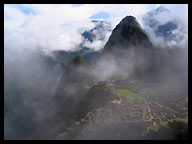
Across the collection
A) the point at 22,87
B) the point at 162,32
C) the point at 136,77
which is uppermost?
the point at 162,32

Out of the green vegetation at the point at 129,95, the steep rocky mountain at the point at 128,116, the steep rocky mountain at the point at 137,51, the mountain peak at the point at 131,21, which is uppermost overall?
the mountain peak at the point at 131,21

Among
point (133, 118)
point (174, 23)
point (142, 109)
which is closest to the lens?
point (133, 118)

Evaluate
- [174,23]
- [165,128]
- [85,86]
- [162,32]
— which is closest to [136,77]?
[85,86]

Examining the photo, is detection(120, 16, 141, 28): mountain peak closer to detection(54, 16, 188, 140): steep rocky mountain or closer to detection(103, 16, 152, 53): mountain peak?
detection(103, 16, 152, 53): mountain peak

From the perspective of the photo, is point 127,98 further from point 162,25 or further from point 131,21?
point 162,25

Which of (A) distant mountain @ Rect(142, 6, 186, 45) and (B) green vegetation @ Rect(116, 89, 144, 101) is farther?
(A) distant mountain @ Rect(142, 6, 186, 45)

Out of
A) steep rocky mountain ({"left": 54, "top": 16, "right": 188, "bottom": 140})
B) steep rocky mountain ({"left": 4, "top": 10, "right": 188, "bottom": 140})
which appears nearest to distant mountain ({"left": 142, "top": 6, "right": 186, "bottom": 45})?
steep rocky mountain ({"left": 4, "top": 10, "right": 188, "bottom": 140})

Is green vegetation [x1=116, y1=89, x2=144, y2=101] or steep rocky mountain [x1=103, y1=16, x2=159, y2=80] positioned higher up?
steep rocky mountain [x1=103, y1=16, x2=159, y2=80]

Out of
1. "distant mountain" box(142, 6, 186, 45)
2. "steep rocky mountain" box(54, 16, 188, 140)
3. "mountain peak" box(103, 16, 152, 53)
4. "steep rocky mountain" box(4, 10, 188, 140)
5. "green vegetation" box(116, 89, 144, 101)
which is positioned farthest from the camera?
"distant mountain" box(142, 6, 186, 45)

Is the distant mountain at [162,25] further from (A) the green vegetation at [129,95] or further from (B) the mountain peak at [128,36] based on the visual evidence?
(A) the green vegetation at [129,95]

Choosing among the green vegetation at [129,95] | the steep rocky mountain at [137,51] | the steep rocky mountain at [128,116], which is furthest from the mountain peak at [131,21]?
the green vegetation at [129,95]

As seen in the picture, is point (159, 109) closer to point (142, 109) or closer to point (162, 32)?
point (142, 109)
